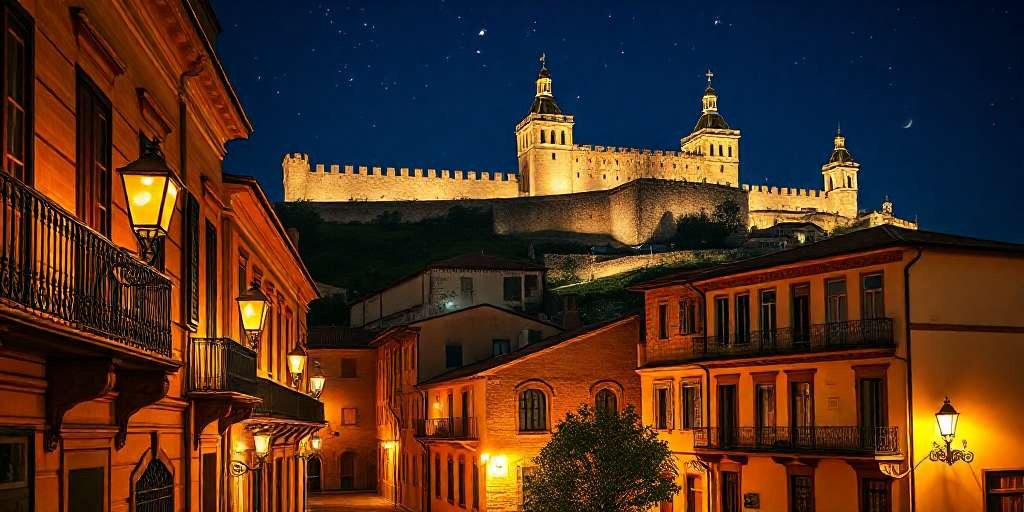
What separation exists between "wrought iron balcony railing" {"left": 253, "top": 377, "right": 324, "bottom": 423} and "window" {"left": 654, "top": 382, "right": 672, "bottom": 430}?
41.3 feet

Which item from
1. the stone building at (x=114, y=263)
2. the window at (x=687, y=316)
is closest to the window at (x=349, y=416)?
the window at (x=687, y=316)

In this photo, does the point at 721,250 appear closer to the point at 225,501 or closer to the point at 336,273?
the point at 336,273

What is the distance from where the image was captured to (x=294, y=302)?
33.6 m

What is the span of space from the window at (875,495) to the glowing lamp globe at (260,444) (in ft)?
49.2

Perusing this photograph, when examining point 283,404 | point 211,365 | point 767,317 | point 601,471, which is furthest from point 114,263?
point 767,317

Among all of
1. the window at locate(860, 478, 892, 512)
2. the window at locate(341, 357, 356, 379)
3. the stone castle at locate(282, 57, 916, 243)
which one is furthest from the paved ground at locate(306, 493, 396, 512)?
the stone castle at locate(282, 57, 916, 243)

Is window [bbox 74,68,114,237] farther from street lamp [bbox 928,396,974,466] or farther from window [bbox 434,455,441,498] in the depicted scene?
window [bbox 434,455,441,498]

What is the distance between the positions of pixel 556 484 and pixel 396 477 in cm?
2463

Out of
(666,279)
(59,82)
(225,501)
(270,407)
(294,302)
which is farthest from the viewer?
(666,279)

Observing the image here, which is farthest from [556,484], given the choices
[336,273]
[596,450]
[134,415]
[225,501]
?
[336,273]

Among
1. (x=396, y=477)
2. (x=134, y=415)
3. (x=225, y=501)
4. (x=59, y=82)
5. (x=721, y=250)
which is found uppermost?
(x=721, y=250)

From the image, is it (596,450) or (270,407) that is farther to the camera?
(596,450)

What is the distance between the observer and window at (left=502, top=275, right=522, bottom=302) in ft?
219

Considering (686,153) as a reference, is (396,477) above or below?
below
